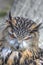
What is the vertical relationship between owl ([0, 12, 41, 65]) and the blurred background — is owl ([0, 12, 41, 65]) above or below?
below

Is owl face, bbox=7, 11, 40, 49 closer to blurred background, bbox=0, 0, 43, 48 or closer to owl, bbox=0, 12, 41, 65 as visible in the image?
owl, bbox=0, 12, 41, 65

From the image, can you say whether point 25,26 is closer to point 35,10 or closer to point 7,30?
point 7,30

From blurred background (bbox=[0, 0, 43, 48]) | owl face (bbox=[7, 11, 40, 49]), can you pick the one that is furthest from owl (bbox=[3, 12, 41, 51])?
blurred background (bbox=[0, 0, 43, 48])

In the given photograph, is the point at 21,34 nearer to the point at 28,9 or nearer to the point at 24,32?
the point at 24,32

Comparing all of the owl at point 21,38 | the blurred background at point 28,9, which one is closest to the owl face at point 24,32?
the owl at point 21,38

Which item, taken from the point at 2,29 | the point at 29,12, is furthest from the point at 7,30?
the point at 29,12

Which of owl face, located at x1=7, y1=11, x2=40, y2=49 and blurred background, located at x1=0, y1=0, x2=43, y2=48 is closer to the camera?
owl face, located at x1=7, y1=11, x2=40, y2=49

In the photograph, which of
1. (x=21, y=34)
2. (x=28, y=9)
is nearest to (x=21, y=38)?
(x=21, y=34)

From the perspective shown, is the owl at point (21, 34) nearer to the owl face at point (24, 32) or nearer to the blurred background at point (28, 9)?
the owl face at point (24, 32)
